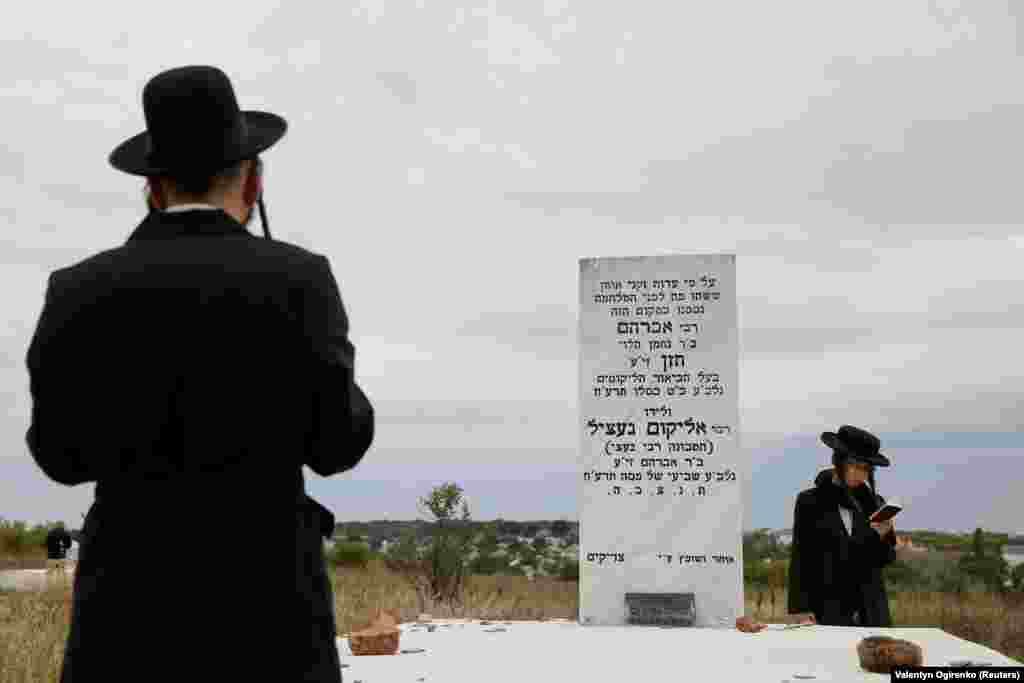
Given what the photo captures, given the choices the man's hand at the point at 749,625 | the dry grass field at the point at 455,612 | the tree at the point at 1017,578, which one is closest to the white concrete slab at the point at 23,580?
the dry grass field at the point at 455,612

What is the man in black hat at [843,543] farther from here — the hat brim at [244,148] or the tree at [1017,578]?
the tree at [1017,578]

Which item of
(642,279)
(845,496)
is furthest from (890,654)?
(642,279)

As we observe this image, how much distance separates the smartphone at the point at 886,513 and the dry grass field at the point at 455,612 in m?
1.74

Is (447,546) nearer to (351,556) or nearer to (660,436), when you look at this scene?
(660,436)

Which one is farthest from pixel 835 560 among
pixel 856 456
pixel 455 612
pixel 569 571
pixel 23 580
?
pixel 569 571

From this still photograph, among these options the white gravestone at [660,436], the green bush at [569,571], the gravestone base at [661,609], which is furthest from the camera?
the green bush at [569,571]

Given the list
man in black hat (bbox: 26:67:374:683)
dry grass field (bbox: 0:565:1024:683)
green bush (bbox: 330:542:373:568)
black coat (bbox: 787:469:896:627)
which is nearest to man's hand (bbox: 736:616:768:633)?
black coat (bbox: 787:469:896:627)

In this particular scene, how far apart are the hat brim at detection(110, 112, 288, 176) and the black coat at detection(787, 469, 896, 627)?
6277 mm

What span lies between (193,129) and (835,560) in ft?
21.9

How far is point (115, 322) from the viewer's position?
2457 mm

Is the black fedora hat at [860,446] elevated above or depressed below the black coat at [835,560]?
above

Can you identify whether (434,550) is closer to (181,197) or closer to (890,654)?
(890,654)

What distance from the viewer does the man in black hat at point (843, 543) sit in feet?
27.1

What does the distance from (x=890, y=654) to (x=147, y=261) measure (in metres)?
4.92
